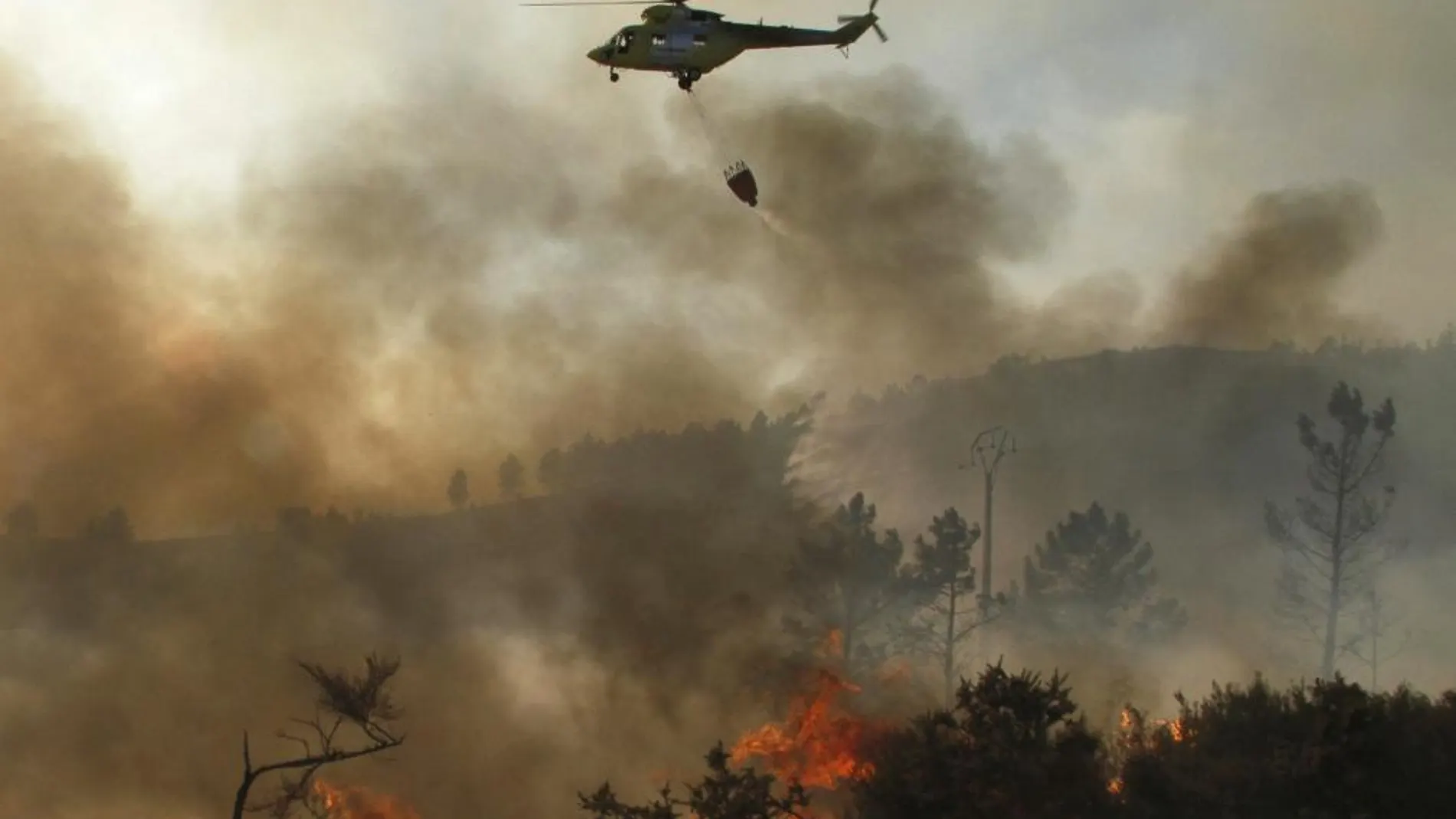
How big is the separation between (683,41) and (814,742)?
23.8 meters

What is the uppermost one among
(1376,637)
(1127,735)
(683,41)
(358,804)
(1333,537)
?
(683,41)

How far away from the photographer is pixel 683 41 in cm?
2814

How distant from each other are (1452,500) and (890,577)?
1362 inches

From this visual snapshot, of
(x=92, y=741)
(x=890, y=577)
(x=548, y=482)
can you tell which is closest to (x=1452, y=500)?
(x=890, y=577)

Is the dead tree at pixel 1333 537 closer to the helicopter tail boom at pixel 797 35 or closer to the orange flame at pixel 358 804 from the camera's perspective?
the helicopter tail boom at pixel 797 35

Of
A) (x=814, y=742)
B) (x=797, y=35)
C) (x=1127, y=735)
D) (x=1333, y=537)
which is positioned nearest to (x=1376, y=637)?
(x=1333, y=537)

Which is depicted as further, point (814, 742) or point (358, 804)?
point (814, 742)

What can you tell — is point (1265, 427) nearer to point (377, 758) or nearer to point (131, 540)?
point (377, 758)

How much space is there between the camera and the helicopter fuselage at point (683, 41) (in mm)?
28016

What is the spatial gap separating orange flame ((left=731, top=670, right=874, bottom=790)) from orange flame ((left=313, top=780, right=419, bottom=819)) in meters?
11.4

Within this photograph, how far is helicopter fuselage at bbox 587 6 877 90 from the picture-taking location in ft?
91.9

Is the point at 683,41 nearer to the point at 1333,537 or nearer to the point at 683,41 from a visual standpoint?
the point at 683,41

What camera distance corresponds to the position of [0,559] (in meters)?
54.0

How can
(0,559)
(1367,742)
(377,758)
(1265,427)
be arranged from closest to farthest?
(1367,742), (377,758), (0,559), (1265,427)
